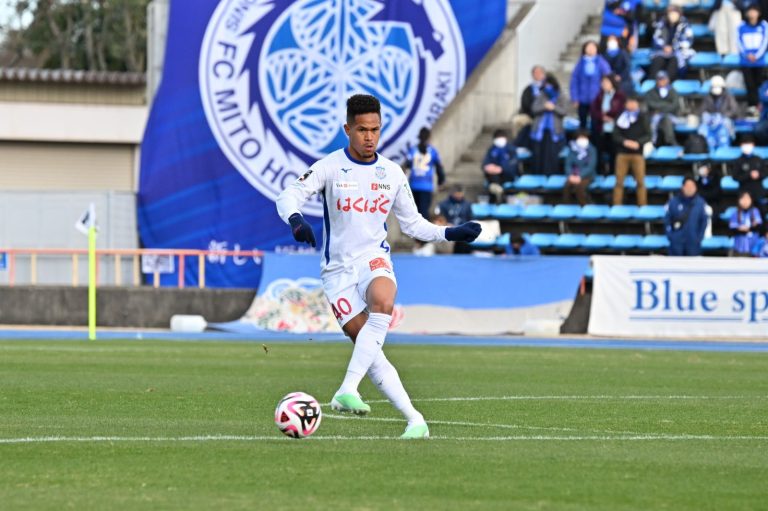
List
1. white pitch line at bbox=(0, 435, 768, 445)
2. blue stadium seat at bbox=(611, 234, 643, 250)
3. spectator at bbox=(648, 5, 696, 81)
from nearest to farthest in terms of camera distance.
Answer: white pitch line at bbox=(0, 435, 768, 445) → blue stadium seat at bbox=(611, 234, 643, 250) → spectator at bbox=(648, 5, 696, 81)

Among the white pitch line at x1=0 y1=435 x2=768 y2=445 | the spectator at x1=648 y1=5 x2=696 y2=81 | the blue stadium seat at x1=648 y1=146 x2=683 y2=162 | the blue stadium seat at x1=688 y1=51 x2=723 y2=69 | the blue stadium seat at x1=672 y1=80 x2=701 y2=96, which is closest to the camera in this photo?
the white pitch line at x1=0 y1=435 x2=768 y2=445

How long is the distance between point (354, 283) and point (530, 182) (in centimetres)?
2270

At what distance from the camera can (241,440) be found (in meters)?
10.5

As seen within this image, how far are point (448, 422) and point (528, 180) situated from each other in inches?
841

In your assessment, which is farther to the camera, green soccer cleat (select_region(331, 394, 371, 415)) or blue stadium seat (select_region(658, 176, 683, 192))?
blue stadium seat (select_region(658, 176, 683, 192))

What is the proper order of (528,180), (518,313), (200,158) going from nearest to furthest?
(518,313)
(528,180)
(200,158)

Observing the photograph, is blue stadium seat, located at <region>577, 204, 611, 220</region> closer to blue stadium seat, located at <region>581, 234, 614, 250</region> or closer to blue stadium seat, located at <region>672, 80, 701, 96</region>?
blue stadium seat, located at <region>581, 234, 614, 250</region>

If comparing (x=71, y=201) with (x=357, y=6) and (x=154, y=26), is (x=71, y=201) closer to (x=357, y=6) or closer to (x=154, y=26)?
(x=154, y=26)

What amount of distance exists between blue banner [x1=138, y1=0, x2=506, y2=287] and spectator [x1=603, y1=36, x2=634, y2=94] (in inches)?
169

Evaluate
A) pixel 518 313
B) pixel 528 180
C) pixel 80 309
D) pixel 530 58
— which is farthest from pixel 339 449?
pixel 530 58

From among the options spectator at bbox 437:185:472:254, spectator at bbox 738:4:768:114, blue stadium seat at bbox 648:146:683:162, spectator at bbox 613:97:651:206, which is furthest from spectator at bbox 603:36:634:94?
spectator at bbox 437:185:472:254

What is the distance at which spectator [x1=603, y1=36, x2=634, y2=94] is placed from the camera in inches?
1302

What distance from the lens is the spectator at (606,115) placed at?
32219mm

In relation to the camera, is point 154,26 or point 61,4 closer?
point 154,26
